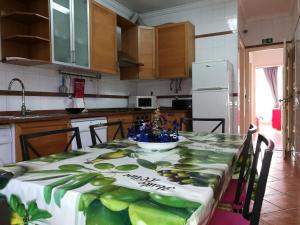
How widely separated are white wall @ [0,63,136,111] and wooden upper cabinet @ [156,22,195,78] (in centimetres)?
97

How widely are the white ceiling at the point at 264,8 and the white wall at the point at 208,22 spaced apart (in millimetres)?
458

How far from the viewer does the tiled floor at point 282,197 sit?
196cm

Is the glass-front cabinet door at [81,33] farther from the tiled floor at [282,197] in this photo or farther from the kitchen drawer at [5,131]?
the tiled floor at [282,197]

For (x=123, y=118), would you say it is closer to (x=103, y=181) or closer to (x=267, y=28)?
(x=103, y=181)

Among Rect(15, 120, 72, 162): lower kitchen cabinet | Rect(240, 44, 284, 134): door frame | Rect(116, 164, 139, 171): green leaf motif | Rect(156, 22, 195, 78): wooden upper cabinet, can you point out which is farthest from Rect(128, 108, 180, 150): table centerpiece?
Rect(240, 44, 284, 134): door frame

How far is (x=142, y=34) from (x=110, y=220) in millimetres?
4023

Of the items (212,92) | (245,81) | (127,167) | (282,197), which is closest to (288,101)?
(212,92)

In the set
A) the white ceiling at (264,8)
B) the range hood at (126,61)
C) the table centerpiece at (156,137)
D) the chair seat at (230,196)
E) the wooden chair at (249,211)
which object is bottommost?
the chair seat at (230,196)

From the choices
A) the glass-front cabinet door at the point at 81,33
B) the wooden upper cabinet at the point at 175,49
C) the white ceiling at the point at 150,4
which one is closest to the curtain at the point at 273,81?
the wooden upper cabinet at the point at 175,49

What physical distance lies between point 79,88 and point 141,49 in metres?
1.42

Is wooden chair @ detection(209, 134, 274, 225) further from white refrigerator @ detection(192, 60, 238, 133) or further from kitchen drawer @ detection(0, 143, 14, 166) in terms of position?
white refrigerator @ detection(192, 60, 238, 133)

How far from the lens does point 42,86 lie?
3.01 metres

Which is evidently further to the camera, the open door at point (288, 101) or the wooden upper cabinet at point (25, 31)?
the open door at point (288, 101)

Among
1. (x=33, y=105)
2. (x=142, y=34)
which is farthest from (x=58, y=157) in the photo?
(x=142, y=34)
